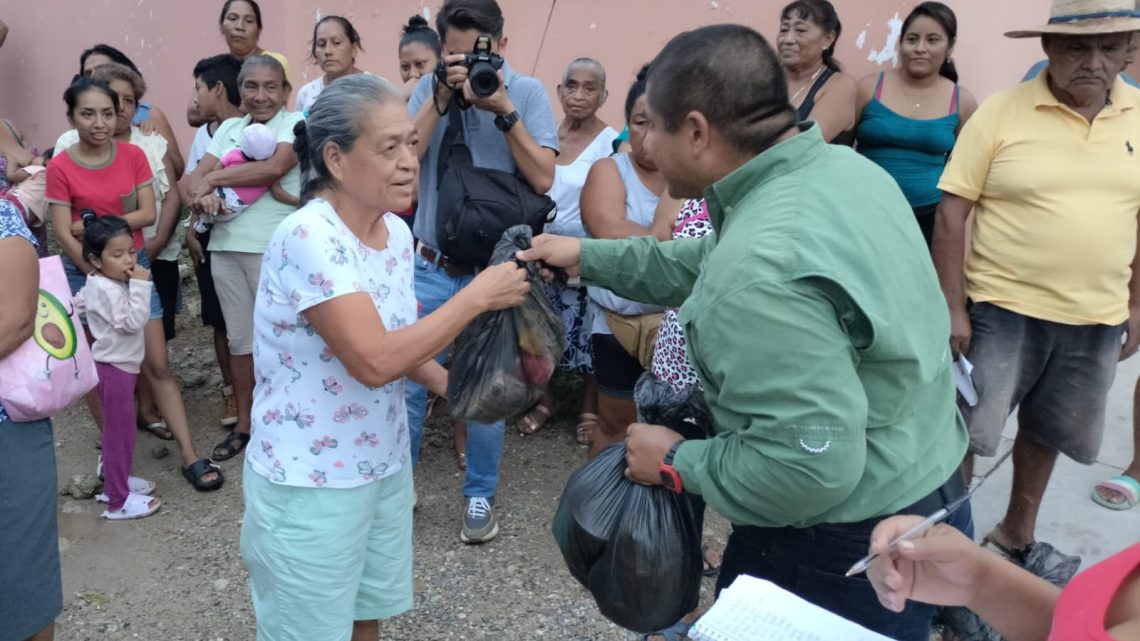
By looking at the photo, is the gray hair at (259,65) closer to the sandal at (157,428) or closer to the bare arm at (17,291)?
the sandal at (157,428)

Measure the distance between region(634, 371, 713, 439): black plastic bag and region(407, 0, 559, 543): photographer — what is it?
1.57m

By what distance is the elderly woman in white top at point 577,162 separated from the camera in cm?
454

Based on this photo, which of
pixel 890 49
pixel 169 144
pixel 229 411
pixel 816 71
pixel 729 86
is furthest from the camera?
pixel 169 144

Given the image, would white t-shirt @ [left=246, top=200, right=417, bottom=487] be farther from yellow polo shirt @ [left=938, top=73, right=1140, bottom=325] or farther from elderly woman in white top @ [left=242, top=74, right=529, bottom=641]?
yellow polo shirt @ [left=938, top=73, right=1140, bottom=325]

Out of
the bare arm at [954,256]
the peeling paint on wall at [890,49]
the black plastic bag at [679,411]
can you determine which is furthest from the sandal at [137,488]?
the peeling paint on wall at [890,49]

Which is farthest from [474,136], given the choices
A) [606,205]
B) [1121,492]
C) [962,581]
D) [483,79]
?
[1121,492]

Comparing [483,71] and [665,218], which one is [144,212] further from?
[665,218]

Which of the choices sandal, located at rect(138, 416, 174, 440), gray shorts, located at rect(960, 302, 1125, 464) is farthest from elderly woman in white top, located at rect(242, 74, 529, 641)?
sandal, located at rect(138, 416, 174, 440)

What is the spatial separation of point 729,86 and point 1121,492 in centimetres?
349

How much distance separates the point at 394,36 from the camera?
693cm

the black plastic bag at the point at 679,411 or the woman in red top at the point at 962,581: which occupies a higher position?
the woman in red top at the point at 962,581

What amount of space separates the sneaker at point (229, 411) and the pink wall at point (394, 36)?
294 centimetres

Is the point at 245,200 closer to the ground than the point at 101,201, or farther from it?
farther from it

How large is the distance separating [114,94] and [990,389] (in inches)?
172
